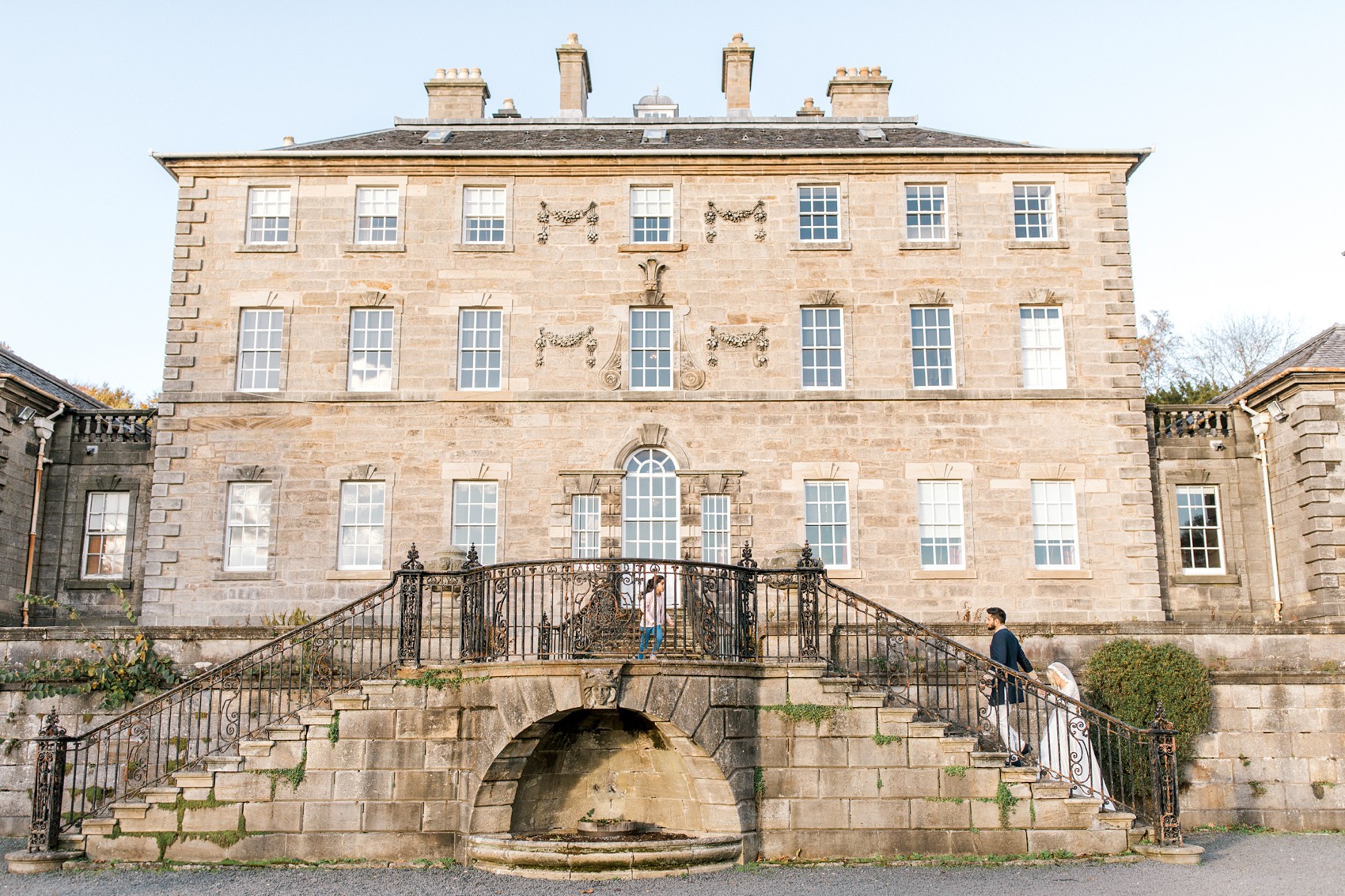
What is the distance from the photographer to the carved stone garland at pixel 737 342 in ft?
78.3

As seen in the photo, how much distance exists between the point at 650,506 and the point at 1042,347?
8.24 m

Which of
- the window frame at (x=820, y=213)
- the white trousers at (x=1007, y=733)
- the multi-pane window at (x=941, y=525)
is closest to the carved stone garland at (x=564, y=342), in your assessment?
the window frame at (x=820, y=213)

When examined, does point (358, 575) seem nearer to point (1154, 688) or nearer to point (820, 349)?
point (820, 349)

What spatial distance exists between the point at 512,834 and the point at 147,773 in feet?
18.1

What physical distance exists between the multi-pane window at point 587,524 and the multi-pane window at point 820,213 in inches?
266

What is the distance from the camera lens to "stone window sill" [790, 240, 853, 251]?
80.0ft

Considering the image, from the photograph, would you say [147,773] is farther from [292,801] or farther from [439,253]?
[439,253]

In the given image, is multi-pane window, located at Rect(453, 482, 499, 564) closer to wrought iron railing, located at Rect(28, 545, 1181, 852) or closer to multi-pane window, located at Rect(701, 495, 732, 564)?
multi-pane window, located at Rect(701, 495, 732, 564)

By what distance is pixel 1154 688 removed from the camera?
56.6 ft

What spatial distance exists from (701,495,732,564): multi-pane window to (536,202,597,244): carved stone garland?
5.75 metres

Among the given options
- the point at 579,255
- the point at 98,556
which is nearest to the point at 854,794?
the point at 579,255

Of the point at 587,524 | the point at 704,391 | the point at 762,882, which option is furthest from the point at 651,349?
the point at 762,882

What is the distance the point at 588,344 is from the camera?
78.4ft

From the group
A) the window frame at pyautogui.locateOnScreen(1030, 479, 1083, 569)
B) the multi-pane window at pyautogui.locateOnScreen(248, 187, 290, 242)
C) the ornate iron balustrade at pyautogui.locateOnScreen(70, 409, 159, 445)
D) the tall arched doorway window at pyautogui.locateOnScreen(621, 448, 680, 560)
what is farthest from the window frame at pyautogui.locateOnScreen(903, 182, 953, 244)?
the ornate iron balustrade at pyautogui.locateOnScreen(70, 409, 159, 445)
